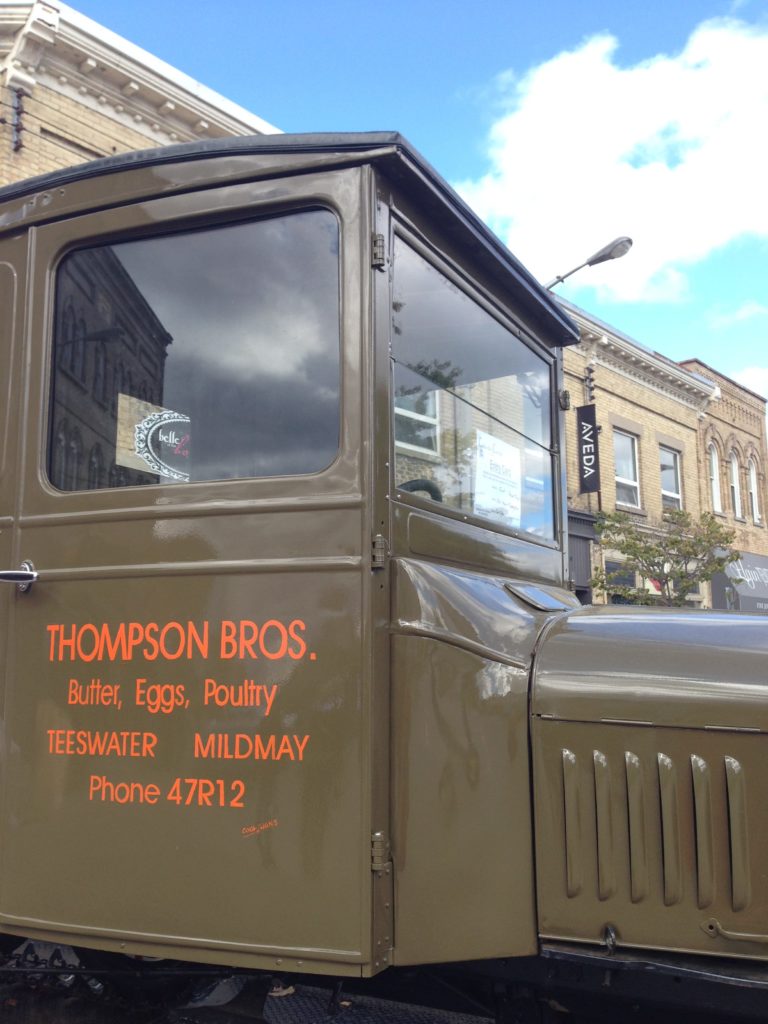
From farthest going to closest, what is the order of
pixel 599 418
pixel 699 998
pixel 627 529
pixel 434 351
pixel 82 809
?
pixel 599 418
pixel 627 529
pixel 434 351
pixel 82 809
pixel 699 998

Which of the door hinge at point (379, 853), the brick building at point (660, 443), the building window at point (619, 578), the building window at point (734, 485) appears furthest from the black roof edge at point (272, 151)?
the building window at point (734, 485)

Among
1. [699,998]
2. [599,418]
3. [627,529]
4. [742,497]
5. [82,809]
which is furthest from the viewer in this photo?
[742,497]

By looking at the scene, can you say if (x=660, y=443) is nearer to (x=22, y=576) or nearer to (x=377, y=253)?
(x=377, y=253)

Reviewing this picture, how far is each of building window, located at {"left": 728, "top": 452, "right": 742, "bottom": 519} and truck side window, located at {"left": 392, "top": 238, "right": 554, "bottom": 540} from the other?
20.5m

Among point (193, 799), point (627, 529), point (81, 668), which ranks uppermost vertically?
point (627, 529)

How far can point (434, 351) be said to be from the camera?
103 inches

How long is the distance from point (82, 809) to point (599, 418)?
1627 centimetres

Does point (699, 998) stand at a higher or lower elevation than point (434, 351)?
lower

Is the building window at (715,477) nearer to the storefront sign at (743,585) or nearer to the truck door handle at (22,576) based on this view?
the storefront sign at (743,585)

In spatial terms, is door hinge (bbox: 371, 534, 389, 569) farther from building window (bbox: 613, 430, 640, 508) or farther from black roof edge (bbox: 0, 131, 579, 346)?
building window (bbox: 613, 430, 640, 508)

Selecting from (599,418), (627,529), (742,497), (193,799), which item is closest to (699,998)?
(193,799)

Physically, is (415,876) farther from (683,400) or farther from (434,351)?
(683,400)

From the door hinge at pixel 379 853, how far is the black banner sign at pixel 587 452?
557 inches

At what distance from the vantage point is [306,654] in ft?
6.82
